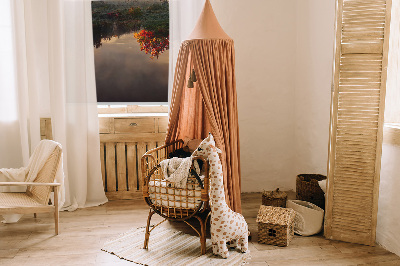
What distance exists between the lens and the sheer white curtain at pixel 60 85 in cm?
342

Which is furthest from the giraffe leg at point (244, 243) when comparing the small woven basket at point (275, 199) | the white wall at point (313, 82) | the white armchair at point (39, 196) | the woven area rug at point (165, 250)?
the white armchair at point (39, 196)

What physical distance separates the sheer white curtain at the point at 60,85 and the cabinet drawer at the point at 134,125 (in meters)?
0.23

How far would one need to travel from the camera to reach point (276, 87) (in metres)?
4.03

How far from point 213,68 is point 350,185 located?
1.35m

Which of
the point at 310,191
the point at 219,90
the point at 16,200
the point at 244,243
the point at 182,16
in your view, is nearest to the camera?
the point at 244,243

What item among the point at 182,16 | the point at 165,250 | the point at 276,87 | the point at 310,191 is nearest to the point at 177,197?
the point at 165,250

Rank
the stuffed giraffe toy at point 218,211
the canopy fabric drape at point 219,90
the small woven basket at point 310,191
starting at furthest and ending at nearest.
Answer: the small woven basket at point 310,191, the canopy fabric drape at point 219,90, the stuffed giraffe toy at point 218,211

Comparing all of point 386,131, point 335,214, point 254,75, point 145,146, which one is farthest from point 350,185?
point 145,146

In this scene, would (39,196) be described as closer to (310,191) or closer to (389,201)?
(310,191)

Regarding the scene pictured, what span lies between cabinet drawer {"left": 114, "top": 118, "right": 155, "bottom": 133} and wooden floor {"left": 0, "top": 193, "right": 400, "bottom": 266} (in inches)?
33.0

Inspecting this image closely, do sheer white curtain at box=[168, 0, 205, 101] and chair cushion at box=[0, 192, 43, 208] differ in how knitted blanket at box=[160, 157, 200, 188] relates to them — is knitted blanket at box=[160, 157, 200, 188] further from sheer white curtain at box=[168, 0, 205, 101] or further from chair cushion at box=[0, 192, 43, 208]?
sheer white curtain at box=[168, 0, 205, 101]

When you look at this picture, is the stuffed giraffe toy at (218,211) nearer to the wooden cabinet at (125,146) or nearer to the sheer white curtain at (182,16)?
the wooden cabinet at (125,146)

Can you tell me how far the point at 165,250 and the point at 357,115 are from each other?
5.65 feet

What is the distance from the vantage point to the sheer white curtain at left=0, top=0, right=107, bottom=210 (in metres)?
3.42
